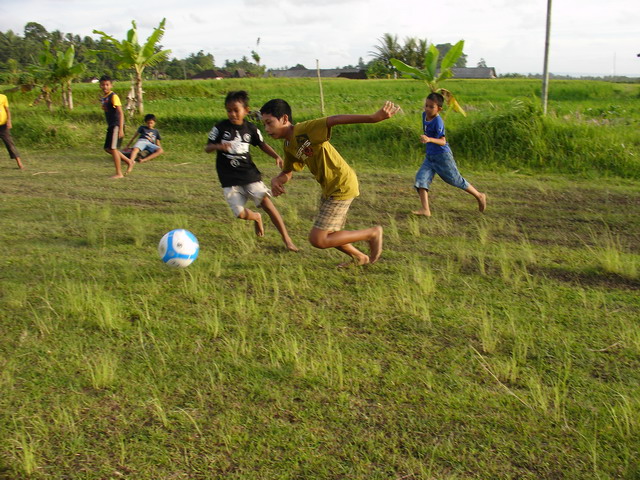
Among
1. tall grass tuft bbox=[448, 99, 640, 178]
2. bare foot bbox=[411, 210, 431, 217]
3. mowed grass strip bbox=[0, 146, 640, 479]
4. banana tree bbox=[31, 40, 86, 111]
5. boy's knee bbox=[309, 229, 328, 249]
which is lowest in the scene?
mowed grass strip bbox=[0, 146, 640, 479]

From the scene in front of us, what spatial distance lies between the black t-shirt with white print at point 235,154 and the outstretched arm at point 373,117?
1.84m

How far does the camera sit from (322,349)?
3.70 metres

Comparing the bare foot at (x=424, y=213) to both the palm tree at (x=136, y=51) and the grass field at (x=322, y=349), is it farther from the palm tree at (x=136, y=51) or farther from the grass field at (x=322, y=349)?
the palm tree at (x=136, y=51)

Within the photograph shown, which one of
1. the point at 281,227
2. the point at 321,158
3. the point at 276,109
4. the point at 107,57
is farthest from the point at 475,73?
the point at 276,109

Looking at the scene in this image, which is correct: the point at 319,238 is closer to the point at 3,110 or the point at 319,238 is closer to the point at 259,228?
the point at 259,228

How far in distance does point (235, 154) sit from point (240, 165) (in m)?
0.14

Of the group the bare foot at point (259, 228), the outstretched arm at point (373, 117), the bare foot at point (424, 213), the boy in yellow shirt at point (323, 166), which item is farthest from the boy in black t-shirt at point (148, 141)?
the outstretched arm at point (373, 117)

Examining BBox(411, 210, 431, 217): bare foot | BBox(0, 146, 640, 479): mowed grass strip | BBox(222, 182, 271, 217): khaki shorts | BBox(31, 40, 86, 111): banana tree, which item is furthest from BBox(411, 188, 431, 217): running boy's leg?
BBox(31, 40, 86, 111): banana tree

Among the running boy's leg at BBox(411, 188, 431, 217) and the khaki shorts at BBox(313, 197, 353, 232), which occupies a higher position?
the khaki shorts at BBox(313, 197, 353, 232)

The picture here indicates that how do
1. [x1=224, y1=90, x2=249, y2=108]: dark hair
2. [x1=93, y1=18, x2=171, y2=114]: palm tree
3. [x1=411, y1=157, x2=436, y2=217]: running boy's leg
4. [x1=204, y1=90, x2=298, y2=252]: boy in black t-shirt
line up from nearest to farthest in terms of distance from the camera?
[x1=224, y1=90, x2=249, y2=108]: dark hair, [x1=204, y1=90, x2=298, y2=252]: boy in black t-shirt, [x1=411, y1=157, x2=436, y2=217]: running boy's leg, [x1=93, y1=18, x2=171, y2=114]: palm tree

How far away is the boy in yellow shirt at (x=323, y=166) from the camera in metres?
4.63

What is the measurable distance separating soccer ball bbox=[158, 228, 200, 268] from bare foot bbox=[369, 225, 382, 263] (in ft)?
5.78

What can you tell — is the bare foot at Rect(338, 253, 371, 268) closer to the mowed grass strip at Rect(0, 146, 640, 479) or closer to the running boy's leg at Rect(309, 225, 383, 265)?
the running boy's leg at Rect(309, 225, 383, 265)

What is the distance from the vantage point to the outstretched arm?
13.1 feet
